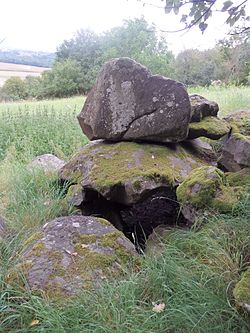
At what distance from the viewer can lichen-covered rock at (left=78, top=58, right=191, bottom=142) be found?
4.20 metres

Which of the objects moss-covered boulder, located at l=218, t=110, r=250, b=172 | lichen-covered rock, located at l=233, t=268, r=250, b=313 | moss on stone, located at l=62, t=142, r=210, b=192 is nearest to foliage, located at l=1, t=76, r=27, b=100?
moss on stone, located at l=62, t=142, r=210, b=192

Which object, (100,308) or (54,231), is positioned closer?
(100,308)

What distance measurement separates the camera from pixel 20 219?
3.96 meters

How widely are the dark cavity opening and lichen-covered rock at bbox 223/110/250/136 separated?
1.25m

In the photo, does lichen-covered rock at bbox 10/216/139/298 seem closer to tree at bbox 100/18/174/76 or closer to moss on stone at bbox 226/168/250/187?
moss on stone at bbox 226/168/250/187

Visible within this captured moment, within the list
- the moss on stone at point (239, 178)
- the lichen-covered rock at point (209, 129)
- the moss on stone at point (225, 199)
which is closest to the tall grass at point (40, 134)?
the lichen-covered rock at point (209, 129)

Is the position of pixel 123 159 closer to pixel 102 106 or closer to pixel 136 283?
pixel 102 106

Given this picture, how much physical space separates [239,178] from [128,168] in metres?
1.05

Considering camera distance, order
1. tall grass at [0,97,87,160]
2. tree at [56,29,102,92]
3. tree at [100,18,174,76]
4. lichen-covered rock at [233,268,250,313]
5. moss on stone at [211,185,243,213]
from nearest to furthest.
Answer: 1. lichen-covered rock at [233,268,250,313]
2. moss on stone at [211,185,243,213]
3. tall grass at [0,97,87,160]
4. tree at [56,29,102,92]
5. tree at [100,18,174,76]

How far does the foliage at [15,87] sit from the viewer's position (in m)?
29.4

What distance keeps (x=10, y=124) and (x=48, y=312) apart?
652cm

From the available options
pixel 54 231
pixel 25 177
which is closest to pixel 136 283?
pixel 54 231

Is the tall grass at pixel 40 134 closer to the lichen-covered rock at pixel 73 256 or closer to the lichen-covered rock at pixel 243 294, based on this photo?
the lichen-covered rock at pixel 73 256

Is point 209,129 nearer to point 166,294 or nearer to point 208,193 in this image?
point 208,193
